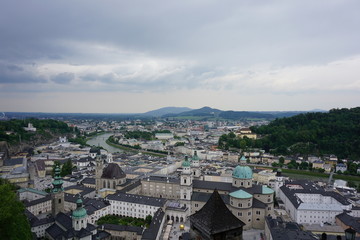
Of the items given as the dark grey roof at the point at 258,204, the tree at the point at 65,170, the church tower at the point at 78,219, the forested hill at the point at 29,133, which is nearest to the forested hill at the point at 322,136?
the dark grey roof at the point at 258,204

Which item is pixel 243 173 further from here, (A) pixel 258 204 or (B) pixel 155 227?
(B) pixel 155 227

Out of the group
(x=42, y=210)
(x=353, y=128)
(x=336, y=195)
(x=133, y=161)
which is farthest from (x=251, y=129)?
(x=42, y=210)

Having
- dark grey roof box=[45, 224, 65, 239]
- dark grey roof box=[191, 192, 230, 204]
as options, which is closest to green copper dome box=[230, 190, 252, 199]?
dark grey roof box=[191, 192, 230, 204]

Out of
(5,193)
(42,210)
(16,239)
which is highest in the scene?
(5,193)

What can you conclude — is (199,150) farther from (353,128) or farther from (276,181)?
(353,128)

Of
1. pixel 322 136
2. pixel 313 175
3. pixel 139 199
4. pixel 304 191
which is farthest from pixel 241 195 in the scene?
pixel 322 136

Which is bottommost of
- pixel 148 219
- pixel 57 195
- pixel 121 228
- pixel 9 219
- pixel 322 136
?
pixel 148 219
